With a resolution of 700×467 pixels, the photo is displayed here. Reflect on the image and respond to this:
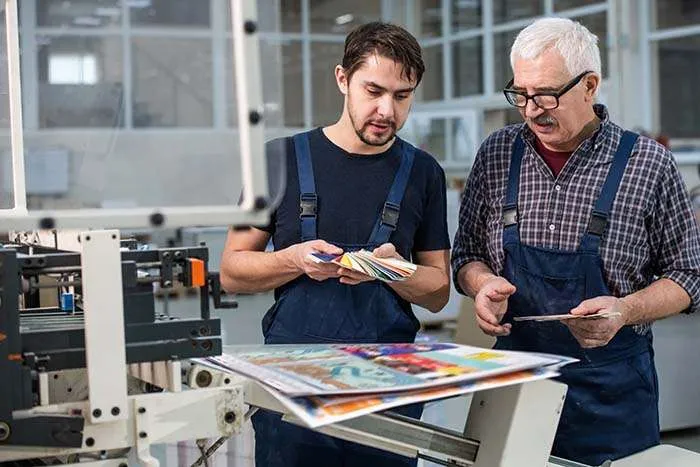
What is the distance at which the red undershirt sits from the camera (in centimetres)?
208

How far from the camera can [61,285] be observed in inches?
53.9

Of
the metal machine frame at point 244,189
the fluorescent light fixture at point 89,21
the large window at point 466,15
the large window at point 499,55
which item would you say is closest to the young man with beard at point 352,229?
the metal machine frame at point 244,189

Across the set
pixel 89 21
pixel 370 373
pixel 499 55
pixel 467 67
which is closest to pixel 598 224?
pixel 370 373

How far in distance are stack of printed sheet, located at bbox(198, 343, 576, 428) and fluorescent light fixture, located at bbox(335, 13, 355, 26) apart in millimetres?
11575

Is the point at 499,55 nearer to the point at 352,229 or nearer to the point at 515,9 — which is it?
the point at 515,9

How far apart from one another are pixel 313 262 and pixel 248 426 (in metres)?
0.63

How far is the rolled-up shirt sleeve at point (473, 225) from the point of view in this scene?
85.9 inches

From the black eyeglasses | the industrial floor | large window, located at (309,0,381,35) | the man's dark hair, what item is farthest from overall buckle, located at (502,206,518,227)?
large window, located at (309,0,381,35)

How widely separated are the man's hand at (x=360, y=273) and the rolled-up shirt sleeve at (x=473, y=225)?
1.32ft

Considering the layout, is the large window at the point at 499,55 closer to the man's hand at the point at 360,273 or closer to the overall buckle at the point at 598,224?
the overall buckle at the point at 598,224

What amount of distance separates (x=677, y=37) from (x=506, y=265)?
7.49 metres

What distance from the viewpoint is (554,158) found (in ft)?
6.88

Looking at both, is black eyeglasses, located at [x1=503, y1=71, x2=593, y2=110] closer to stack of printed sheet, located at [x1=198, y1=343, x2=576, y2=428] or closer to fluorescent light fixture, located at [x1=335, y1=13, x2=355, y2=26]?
stack of printed sheet, located at [x1=198, y1=343, x2=576, y2=428]

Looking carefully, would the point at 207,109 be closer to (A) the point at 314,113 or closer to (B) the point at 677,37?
(B) the point at 677,37
